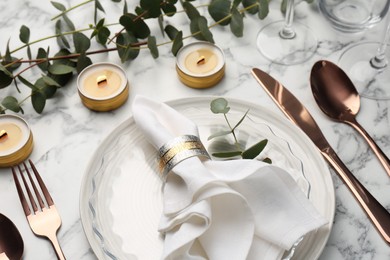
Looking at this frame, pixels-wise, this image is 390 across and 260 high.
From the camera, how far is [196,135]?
2.74ft

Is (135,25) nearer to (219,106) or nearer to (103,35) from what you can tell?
(103,35)

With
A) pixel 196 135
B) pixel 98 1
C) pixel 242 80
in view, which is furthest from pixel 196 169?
pixel 98 1

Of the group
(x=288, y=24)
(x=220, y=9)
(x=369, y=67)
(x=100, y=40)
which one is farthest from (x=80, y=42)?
(x=369, y=67)

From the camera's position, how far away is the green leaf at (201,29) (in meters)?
1.01

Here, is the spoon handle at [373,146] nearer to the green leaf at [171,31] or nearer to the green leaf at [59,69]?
the green leaf at [171,31]

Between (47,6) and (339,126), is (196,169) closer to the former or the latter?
(339,126)

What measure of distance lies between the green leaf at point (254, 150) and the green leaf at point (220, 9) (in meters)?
0.30

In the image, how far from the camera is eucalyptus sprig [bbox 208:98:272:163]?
0.83 meters

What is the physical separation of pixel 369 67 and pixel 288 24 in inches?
6.0

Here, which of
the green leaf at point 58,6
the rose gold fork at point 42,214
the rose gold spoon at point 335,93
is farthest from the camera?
the green leaf at point 58,6

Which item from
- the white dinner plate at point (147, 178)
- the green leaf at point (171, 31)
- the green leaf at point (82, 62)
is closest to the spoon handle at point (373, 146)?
the white dinner plate at point (147, 178)

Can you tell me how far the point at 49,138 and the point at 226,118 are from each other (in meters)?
0.28

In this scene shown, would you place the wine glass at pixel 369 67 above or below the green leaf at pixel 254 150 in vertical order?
below

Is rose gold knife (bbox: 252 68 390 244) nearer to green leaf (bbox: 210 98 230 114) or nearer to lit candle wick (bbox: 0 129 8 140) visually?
green leaf (bbox: 210 98 230 114)
